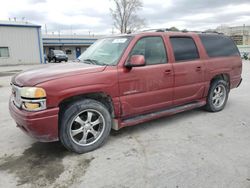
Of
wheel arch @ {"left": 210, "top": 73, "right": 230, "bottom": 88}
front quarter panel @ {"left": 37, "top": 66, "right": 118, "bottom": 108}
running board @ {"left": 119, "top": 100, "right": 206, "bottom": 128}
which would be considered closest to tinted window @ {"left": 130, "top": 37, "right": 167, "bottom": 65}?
front quarter panel @ {"left": 37, "top": 66, "right": 118, "bottom": 108}

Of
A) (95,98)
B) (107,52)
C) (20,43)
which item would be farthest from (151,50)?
(20,43)

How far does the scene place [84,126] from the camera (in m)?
3.41

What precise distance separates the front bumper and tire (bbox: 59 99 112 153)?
0.14 m

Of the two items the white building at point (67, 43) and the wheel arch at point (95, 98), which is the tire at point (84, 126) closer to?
the wheel arch at point (95, 98)

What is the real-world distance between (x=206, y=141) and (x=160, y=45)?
1.89 metres

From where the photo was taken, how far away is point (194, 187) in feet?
8.23

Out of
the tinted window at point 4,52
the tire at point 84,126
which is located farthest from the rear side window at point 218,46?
the tinted window at point 4,52

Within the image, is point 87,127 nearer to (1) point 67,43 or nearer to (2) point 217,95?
(2) point 217,95

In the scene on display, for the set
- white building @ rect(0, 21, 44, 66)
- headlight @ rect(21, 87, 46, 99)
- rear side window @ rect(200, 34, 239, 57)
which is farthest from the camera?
white building @ rect(0, 21, 44, 66)

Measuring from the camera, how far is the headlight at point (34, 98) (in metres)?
2.90

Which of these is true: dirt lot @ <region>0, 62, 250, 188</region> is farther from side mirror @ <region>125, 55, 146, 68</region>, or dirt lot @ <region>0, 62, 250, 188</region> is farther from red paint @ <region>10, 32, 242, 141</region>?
side mirror @ <region>125, 55, 146, 68</region>

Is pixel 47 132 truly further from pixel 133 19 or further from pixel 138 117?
pixel 133 19

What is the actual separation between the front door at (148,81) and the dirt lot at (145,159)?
54 cm

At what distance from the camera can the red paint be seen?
118 inches
